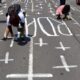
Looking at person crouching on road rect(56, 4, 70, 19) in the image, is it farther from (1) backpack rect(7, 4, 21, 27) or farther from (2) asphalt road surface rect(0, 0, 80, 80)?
(1) backpack rect(7, 4, 21, 27)

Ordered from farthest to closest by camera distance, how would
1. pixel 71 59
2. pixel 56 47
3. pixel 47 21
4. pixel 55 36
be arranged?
pixel 47 21 → pixel 55 36 → pixel 56 47 → pixel 71 59

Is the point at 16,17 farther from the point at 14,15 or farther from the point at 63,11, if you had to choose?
the point at 63,11

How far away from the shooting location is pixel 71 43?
49.4 ft

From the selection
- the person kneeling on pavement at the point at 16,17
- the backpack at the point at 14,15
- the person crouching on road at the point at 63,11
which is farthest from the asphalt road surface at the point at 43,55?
the person crouching on road at the point at 63,11

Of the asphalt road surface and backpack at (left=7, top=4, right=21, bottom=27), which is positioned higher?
backpack at (left=7, top=4, right=21, bottom=27)

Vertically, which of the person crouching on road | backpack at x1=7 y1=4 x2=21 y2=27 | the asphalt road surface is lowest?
the person crouching on road

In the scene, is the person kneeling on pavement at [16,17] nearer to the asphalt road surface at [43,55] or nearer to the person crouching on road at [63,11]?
Answer: the asphalt road surface at [43,55]

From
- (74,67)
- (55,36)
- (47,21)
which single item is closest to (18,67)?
(74,67)

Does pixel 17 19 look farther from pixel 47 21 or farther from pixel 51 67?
pixel 47 21

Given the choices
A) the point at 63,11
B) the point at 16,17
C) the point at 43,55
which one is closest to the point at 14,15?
the point at 16,17

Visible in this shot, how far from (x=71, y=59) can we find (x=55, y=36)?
4.79 metres

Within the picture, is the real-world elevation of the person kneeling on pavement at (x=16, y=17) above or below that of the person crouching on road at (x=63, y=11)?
above

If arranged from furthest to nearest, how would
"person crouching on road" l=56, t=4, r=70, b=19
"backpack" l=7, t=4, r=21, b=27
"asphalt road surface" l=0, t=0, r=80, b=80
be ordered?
1. "person crouching on road" l=56, t=4, r=70, b=19
2. "backpack" l=7, t=4, r=21, b=27
3. "asphalt road surface" l=0, t=0, r=80, b=80

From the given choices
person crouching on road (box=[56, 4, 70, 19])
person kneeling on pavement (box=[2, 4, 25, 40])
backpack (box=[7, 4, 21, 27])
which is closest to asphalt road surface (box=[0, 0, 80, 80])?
person kneeling on pavement (box=[2, 4, 25, 40])
